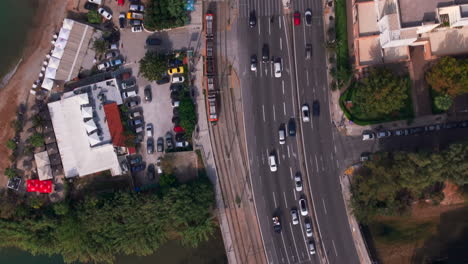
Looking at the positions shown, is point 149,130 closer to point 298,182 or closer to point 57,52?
point 57,52

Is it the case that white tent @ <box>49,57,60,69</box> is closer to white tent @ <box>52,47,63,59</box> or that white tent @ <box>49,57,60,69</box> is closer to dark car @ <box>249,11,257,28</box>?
white tent @ <box>52,47,63,59</box>

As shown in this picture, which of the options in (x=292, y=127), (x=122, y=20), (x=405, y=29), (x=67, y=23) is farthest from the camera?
(x=122, y=20)

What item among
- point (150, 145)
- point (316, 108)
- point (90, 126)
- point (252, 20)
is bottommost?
point (150, 145)

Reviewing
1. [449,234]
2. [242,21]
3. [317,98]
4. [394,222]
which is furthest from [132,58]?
[449,234]

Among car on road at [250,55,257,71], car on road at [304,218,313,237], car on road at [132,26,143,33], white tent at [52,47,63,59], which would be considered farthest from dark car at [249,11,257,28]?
car on road at [304,218,313,237]

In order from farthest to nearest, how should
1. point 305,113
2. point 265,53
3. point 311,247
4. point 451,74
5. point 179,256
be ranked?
point 179,256, point 265,53, point 305,113, point 311,247, point 451,74

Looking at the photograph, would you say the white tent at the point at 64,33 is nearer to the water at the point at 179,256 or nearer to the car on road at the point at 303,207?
the water at the point at 179,256

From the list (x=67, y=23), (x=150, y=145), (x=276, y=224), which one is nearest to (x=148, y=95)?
(x=150, y=145)
